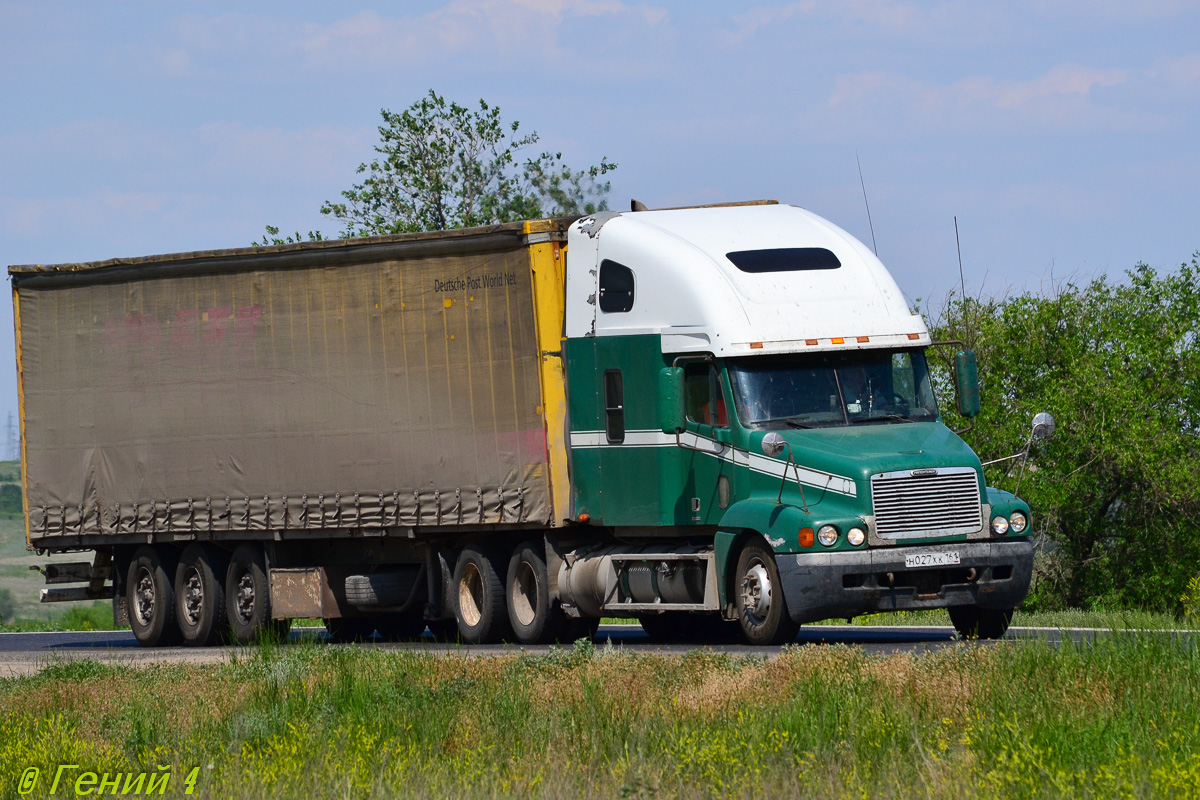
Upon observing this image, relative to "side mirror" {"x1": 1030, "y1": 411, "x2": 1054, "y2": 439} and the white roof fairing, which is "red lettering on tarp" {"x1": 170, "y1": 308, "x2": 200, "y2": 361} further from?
"side mirror" {"x1": 1030, "y1": 411, "x2": 1054, "y2": 439}

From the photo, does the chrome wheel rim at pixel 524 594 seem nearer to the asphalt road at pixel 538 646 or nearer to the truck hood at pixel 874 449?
the asphalt road at pixel 538 646

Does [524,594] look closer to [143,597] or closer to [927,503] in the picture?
[927,503]

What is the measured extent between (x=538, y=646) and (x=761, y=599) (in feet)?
10.7

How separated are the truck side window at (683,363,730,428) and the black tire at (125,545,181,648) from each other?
881 cm

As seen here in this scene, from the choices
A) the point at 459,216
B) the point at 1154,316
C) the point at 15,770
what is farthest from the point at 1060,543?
the point at 15,770

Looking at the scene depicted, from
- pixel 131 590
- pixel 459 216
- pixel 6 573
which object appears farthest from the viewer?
pixel 6 573

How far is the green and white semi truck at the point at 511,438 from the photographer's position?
52.1 feet

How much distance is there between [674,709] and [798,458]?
5995mm

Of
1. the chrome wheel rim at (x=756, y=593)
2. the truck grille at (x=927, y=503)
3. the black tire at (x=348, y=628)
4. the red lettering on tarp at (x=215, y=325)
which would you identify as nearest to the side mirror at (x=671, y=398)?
the chrome wheel rim at (x=756, y=593)

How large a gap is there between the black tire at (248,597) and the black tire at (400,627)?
1.37m

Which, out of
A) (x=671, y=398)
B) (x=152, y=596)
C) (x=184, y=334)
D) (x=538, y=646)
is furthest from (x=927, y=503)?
(x=152, y=596)

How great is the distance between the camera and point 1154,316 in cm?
3869

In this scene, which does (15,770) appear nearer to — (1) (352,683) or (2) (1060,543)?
(1) (352,683)

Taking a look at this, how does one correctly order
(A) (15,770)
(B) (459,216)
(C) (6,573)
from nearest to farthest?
(A) (15,770) < (B) (459,216) < (C) (6,573)
